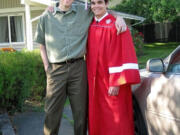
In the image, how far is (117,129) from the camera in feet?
12.3

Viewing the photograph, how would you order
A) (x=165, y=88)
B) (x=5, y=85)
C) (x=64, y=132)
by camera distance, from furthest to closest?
(x=5, y=85)
(x=64, y=132)
(x=165, y=88)

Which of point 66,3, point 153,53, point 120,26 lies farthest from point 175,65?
point 153,53

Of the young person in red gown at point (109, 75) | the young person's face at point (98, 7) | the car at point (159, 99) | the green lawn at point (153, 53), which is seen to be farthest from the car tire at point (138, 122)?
the green lawn at point (153, 53)

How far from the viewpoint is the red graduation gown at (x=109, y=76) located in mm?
3576

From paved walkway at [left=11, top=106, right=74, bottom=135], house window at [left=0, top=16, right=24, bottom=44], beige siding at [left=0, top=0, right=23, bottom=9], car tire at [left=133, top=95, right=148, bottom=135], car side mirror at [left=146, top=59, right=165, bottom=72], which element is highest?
beige siding at [left=0, top=0, right=23, bottom=9]

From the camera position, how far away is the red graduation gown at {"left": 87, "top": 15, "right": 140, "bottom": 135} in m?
3.58

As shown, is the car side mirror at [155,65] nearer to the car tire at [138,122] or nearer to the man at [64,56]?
the car tire at [138,122]

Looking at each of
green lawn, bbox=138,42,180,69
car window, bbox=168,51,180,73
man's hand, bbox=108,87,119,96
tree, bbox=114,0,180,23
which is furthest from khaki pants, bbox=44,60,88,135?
tree, bbox=114,0,180,23

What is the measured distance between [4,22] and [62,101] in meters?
13.0

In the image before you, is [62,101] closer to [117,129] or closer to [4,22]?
[117,129]

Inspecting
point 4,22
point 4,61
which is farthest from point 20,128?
point 4,22

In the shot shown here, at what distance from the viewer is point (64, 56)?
3.63 metres

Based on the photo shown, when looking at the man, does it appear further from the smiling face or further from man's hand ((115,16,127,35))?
man's hand ((115,16,127,35))

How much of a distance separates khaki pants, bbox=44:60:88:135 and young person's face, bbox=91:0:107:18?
62 centimetres
